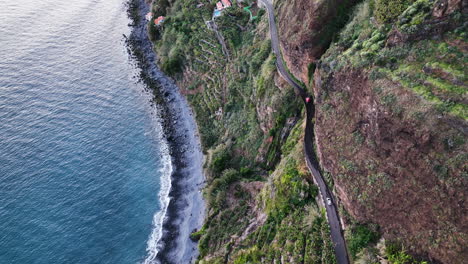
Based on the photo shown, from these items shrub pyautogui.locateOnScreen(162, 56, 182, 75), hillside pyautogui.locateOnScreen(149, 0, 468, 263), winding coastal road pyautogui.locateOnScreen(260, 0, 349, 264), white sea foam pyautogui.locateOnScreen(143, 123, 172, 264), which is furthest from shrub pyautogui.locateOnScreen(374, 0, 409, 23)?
shrub pyautogui.locateOnScreen(162, 56, 182, 75)

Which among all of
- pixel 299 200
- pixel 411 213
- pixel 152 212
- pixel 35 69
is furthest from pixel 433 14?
pixel 35 69

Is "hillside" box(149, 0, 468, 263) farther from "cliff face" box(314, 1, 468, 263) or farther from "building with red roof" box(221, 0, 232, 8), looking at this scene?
"building with red roof" box(221, 0, 232, 8)

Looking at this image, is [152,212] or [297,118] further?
[152,212]

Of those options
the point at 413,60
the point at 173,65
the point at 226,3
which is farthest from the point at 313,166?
the point at 226,3

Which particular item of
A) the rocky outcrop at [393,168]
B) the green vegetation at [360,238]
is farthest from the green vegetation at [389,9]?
the green vegetation at [360,238]

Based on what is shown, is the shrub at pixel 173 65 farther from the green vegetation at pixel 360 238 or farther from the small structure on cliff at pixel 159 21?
the green vegetation at pixel 360 238

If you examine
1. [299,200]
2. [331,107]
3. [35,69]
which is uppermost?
[35,69]

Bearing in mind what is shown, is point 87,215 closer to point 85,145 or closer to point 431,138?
point 85,145

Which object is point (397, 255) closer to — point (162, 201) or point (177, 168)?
point (162, 201)
